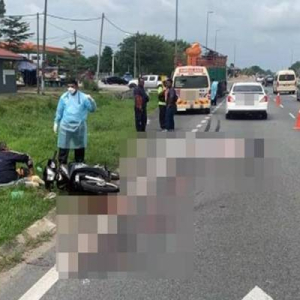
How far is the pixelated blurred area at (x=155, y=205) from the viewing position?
204 inches

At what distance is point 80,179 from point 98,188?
0.41 m

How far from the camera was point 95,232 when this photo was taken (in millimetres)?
5730

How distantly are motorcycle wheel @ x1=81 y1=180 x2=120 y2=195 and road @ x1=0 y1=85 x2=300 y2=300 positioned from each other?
997 millimetres

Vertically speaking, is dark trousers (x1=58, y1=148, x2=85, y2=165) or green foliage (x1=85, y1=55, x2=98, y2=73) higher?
green foliage (x1=85, y1=55, x2=98, y2=73)

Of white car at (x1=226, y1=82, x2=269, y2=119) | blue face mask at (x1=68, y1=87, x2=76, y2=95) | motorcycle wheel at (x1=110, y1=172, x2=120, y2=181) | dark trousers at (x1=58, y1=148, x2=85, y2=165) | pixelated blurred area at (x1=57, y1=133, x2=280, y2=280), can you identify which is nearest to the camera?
pixelated blurred area at (x1=57, y1=133, x2=280, y2=280)

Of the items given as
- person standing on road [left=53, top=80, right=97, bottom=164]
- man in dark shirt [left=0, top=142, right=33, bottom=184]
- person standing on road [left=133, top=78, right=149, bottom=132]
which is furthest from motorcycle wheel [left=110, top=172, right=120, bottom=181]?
person standing on road [left=133, top=78, right=149, bottom=132]

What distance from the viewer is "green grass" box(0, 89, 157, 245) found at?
22.7 ft

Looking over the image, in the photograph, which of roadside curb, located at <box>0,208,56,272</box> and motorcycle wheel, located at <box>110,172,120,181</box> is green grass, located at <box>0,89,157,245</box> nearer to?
roadside curb, located at <box>0,208,56,272</box>

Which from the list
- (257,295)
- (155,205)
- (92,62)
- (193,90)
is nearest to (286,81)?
(193,90)

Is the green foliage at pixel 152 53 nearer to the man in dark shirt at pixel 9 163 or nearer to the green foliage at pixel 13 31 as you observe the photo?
the green foliage at pixel 13 31

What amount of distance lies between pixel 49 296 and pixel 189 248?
1.51m

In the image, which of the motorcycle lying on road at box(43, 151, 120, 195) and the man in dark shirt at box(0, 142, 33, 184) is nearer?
the motorcycle lying on road at box(43, 151, 120, 195)

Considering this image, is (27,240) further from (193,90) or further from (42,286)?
(193,90)

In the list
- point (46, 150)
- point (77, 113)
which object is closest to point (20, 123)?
point (46, 150)
